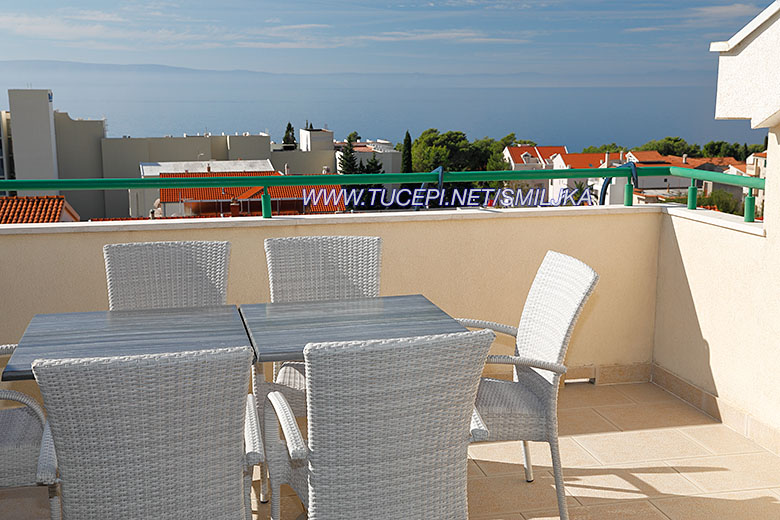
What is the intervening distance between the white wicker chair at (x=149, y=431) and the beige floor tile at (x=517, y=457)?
62.4 inches

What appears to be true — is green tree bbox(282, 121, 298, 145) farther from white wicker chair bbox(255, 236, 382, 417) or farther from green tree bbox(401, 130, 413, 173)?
white wicker chair bbox(255, 236, 382, 417)

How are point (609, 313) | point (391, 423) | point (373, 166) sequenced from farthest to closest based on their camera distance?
point (373, 166), point (609, 313), point (391, 423)

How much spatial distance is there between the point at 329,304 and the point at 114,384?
1236 millimetres

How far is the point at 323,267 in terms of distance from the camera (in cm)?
308

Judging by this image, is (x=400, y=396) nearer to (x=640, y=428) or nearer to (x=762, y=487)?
(x=762, y=487)

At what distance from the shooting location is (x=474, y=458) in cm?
322

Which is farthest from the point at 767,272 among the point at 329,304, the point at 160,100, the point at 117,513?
the point at 160,100

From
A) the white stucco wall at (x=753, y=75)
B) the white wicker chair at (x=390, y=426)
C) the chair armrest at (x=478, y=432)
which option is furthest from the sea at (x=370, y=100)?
the white wicker chair at (x=390, y=426)

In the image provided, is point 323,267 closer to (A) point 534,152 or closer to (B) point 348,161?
(A) point 534,152

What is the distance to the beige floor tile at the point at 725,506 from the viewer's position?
275 centimetres

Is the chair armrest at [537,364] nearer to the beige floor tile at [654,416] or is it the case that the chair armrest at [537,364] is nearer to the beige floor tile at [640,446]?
the beige floor tile at [640,446]

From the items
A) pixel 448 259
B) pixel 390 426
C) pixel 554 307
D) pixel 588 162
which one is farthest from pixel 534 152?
pixel 390 426

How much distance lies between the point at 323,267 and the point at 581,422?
4.70 feet

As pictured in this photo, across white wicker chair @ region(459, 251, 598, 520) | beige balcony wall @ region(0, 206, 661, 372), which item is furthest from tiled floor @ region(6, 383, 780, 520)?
beige balcony wall @ region(0, 206, 661, 372)
